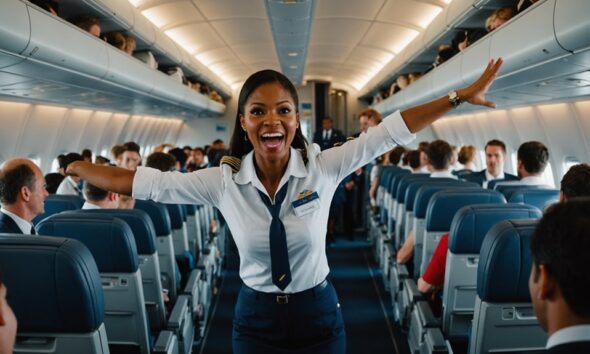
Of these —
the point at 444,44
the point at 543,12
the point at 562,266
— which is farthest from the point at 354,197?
the point at 562,266

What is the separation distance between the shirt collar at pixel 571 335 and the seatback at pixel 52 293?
1584 mm

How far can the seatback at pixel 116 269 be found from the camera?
113 inches

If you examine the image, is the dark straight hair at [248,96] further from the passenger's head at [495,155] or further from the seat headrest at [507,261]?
the passenger's head at [495,155]

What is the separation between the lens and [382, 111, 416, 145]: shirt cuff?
6.12 ft

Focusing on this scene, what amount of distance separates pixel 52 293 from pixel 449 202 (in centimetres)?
306

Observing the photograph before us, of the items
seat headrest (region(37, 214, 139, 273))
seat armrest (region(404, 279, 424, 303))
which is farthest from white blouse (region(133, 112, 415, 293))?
seat armrest (region(404, 279, 424, 303))

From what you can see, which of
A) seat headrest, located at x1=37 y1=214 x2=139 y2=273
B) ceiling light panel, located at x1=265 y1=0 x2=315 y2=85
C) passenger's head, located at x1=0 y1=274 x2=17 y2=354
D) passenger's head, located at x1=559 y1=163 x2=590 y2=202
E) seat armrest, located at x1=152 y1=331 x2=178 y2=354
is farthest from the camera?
ceiling light panel, located at x1=265 y1=0 x2=315 y2=85

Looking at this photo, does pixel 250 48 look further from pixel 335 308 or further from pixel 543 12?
pixel 335 308

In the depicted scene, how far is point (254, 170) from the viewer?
2016 mm

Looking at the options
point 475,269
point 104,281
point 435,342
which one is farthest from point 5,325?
point 475,269

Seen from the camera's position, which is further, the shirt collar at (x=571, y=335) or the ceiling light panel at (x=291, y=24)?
the ceiling light panel at (x=291, y=24)

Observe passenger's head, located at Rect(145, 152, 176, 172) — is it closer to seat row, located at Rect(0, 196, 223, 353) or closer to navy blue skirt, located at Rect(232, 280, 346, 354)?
seat row, located at Rect(0, 196, 223, 353)

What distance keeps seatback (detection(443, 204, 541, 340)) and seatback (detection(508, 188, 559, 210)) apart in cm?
90

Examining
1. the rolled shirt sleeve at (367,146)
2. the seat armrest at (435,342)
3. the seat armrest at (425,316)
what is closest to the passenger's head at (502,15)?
the seat armrest at (425,316)
